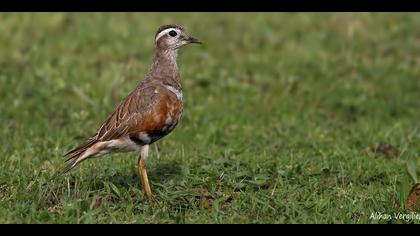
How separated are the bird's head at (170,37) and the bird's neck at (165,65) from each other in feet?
0.20

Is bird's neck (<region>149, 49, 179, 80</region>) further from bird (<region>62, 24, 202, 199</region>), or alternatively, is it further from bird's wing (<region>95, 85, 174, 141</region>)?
bird's wing (<region>95, 85, 174, 141</region>)

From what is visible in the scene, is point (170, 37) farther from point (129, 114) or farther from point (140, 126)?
point (140, 126)

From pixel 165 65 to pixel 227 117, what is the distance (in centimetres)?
314

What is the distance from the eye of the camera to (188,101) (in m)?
12.2

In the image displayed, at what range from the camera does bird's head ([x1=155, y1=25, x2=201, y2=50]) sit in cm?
868

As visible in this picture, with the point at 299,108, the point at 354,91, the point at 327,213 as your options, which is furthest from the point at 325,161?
the point at 354,91

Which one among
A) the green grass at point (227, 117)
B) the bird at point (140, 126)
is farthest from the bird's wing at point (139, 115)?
the green grass at point (227, 117)

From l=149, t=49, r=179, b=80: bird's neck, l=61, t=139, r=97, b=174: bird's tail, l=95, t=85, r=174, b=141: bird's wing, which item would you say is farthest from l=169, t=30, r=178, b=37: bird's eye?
l=61, t=139, r=97, b=174: bird's tail

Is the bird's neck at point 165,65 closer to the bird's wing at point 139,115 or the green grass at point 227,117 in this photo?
the bird's wing at point 139,115

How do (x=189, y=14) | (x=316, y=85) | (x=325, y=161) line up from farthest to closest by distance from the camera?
(x=189, y=14) → (x=316, y=85) → (x=325, y=161)

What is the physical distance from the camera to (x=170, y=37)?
8.70 metres

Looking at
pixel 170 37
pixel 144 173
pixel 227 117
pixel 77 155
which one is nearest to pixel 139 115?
pixel 144 173
